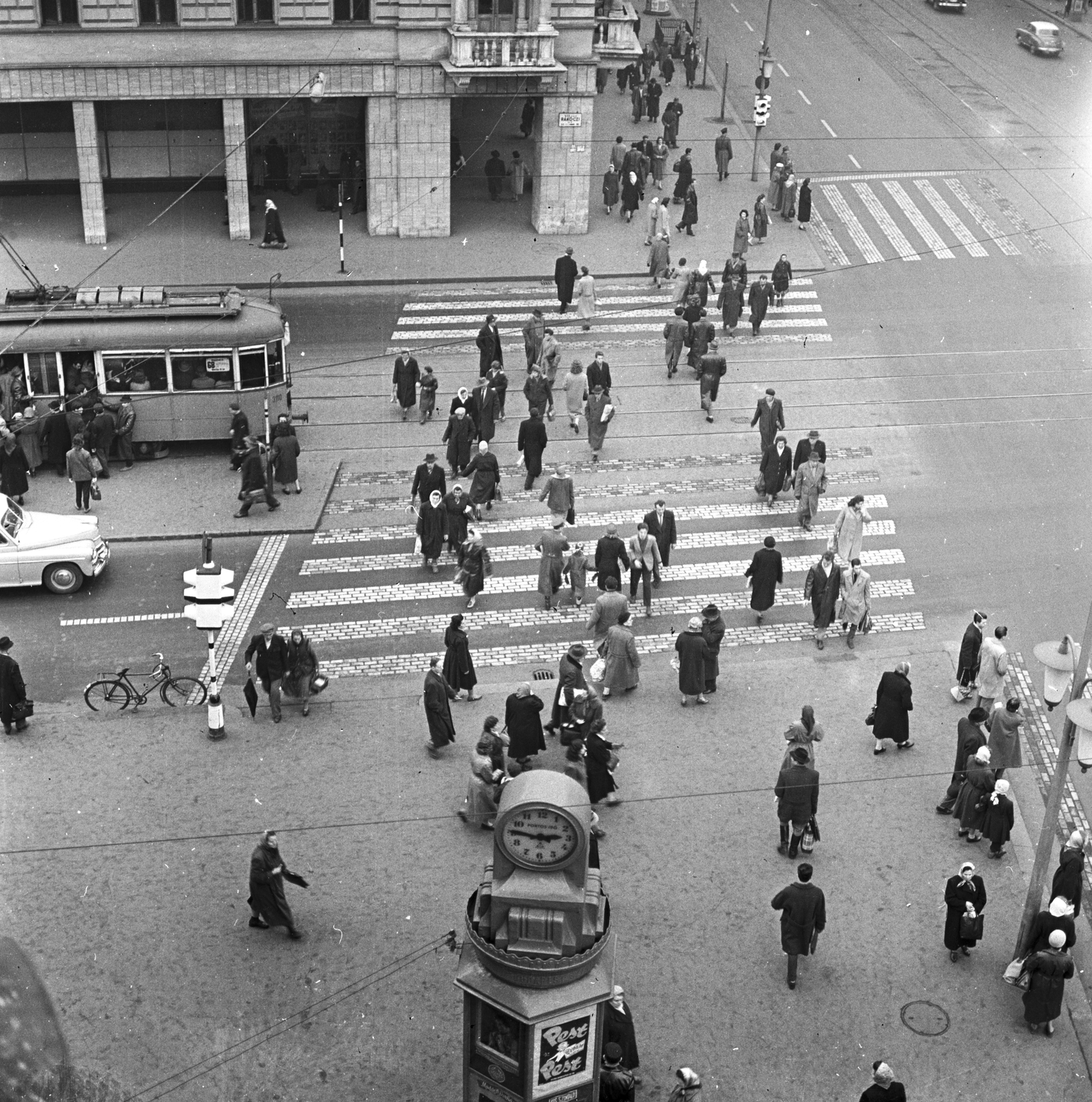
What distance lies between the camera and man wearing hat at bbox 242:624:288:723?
65.3 ft

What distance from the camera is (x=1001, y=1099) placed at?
14.4 metres

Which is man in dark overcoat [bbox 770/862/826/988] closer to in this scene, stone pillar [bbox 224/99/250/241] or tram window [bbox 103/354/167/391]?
tram window [bbox 103/354/167/391]

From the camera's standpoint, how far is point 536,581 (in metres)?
24.5

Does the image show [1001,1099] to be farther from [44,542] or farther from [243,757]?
[44,542]

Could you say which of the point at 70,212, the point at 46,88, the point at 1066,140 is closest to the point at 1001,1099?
the point at 46,88

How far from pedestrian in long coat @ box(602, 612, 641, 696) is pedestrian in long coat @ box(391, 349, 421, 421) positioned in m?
10.1

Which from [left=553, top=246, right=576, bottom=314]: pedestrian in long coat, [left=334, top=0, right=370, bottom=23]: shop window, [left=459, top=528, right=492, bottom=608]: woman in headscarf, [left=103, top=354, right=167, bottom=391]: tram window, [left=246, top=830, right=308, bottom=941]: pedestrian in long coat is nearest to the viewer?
[left=246, top=830, right=308, bottom=941]: pedestrian in long coat

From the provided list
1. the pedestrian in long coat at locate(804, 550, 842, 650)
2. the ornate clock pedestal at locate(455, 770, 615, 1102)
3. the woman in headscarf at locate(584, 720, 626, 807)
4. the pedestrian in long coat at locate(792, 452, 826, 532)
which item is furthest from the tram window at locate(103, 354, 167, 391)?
the ornate clock pedestal at locate(455, 770, 615, 1102)

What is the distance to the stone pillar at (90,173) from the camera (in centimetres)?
3689

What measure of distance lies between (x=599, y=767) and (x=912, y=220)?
88.6 feet

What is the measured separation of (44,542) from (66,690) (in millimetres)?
3069

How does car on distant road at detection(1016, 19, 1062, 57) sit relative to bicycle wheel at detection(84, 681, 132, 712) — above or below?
above

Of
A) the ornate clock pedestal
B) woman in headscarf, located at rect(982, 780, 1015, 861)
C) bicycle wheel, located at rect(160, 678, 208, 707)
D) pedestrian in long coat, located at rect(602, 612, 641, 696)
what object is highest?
the ornate clock pedestal

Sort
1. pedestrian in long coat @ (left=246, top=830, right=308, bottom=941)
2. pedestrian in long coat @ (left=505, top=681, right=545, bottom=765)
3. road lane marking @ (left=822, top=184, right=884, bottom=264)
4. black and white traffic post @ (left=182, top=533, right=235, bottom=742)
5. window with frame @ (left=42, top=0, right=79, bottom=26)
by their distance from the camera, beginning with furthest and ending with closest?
1. road lane marking @ (left=822, top=184, right=884, bottom=264)
2. window with frame @ (left=42, top=0, right=79, bottom=26)
3. pedestrian in long coat @ (left=505, top=681, right=545, bottom=765)
4. black and white traffic post @ (left=182, top=533, right=235, bottom=742)
5. pedestrian in long coat @ (left=246, top=830, right=308, bottom=941)
